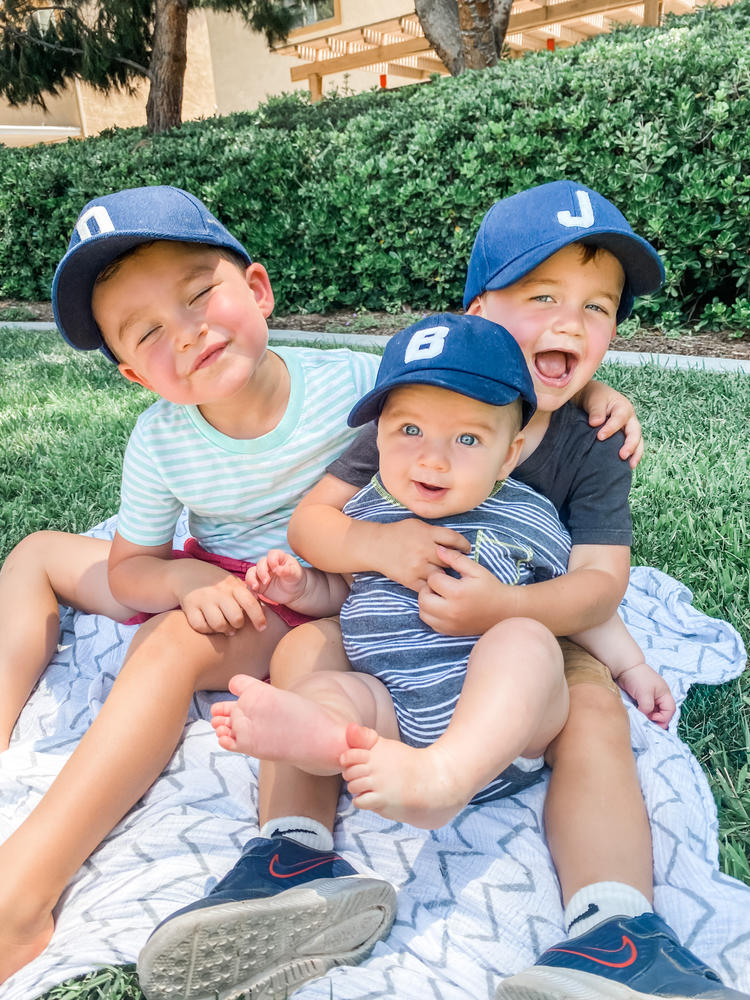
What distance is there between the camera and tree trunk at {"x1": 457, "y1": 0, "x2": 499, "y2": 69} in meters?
7.00

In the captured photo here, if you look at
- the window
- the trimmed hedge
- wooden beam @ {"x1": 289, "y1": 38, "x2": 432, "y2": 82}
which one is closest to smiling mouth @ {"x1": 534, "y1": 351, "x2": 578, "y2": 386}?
the trimmed hedge

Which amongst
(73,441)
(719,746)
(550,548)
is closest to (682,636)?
(719,746)

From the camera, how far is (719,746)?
5.76 feet

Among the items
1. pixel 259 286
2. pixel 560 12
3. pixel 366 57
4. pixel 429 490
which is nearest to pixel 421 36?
pixel 366 57

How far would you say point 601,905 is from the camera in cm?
128

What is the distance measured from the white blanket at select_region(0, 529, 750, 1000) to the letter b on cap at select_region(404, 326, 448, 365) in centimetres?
90

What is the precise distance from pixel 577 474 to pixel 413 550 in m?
0.46

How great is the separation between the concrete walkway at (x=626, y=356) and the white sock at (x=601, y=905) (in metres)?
3.46

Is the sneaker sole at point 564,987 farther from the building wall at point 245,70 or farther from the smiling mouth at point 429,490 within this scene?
the building wall at point 245,70

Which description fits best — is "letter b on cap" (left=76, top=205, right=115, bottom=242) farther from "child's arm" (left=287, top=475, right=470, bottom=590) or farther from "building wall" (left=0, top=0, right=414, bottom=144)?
"building wall" (left=0, top=0, right=414, bottom=144)

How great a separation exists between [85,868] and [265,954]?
0.49 metres

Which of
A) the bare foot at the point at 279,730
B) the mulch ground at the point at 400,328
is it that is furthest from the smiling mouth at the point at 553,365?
the mulch ground at the point at 400,328

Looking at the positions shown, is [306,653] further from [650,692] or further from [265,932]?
[650,692]

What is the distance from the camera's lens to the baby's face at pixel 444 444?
1.53m
